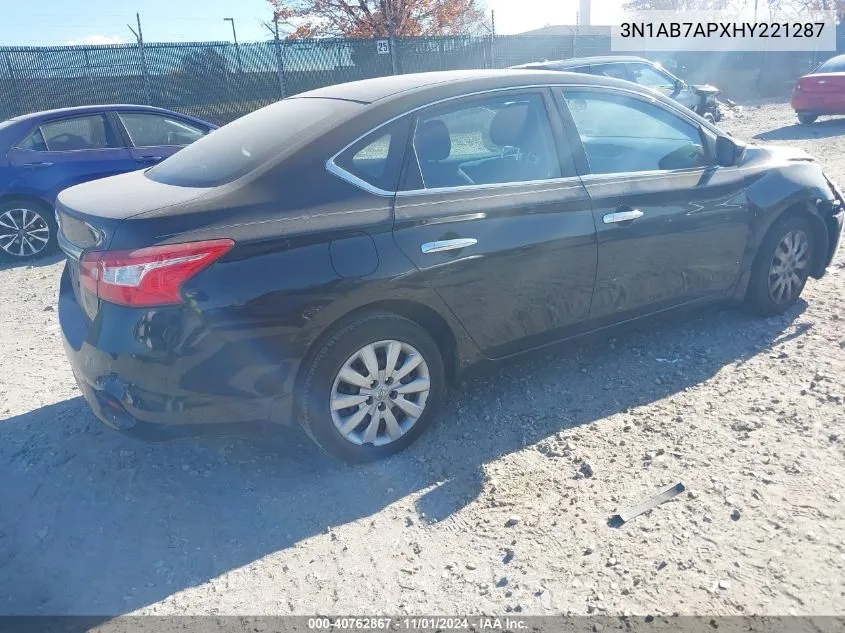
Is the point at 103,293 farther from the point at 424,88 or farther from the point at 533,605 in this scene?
the point at 533,605

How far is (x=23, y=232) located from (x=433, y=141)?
6274mm

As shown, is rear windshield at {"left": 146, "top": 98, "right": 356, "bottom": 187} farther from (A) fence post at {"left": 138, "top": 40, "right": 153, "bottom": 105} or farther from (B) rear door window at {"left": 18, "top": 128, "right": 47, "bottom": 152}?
(A) fence post at {"left": 138, "top": 40, "right": 153, "bottom": 105}

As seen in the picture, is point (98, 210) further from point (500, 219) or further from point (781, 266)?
point (781, 266)

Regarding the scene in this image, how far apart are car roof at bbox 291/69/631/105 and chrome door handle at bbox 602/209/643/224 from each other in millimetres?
792

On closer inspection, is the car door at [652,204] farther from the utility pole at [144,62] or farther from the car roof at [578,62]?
the utility pole at [144,62]

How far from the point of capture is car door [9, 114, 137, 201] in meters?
7.91

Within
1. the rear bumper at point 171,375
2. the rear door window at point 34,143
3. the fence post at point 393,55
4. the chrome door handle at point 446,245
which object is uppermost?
the fence post at point 393,55

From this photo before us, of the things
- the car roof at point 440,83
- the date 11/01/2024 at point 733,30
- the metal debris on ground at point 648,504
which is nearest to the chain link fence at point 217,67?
the date 11/01/2024 at point 733,30

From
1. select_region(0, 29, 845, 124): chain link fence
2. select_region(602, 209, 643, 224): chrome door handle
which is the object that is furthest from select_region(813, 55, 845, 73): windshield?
select_region(602, 209, 643, 224): chrome door handle

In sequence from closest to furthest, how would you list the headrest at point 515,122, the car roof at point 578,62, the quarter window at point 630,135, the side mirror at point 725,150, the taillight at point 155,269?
1. the taillight at point 155,269
2. the headrest at point 515,122
3. the quarter window at point 630,135
4. the side mirror at point 725,150
5. the car roof at point 578,62

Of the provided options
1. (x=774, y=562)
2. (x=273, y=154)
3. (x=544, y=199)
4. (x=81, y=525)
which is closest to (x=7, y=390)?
(x=81, y=525)

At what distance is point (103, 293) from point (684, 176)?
10.9ft

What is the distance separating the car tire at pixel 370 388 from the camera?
3.18m

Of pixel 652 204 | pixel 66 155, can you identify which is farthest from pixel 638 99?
pixel 66 155
